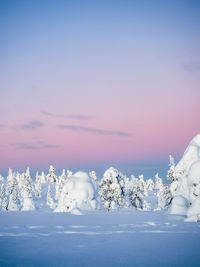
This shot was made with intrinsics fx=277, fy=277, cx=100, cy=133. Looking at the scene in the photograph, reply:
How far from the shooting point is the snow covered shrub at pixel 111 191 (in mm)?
39062

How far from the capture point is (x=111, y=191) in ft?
129

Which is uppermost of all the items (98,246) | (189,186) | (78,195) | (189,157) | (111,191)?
(189,157)

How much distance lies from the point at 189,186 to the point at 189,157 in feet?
10.8

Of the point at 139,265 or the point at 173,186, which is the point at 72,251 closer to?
the point at 139,265

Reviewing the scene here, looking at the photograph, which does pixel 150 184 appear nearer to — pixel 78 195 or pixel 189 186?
pixel 78 195

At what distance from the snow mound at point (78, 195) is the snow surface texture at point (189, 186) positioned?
844cm

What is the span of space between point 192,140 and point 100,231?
1448 cm

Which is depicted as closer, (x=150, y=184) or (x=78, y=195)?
(x=78, y=195)

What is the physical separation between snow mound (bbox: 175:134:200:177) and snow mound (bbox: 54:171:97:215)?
8.76 metres

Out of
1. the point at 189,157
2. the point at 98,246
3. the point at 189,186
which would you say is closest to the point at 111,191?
the point at 189,157

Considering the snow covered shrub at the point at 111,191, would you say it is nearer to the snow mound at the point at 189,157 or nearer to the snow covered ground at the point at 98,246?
the snow mound at the point at 189,157

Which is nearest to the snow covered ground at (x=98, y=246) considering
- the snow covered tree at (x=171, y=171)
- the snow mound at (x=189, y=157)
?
the snow mound at (x=189, y=157)

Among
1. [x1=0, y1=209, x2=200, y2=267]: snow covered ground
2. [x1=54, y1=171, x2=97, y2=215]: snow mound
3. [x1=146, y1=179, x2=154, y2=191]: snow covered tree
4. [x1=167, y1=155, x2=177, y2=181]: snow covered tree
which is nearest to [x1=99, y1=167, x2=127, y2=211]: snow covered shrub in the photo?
[x1=167, y1=155, x2=177, y2=181]: snow covered tree

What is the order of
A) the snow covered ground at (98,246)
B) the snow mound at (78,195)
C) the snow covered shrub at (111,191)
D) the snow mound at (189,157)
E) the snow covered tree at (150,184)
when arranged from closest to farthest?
the snow covered ground at (98,246), the snow mound at (189,157), the snow mound at (78,195), the snow covered shrub at (111,191), the snow covered tree at (150,184)
